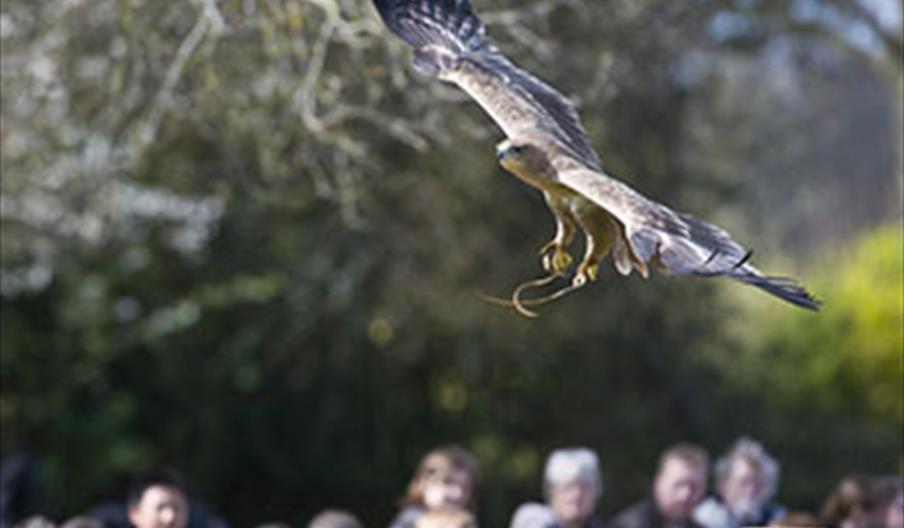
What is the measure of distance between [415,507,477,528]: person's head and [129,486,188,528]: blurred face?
2.78 feet

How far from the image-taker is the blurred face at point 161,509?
24.2 feet

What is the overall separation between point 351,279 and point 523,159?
7666 millimetres

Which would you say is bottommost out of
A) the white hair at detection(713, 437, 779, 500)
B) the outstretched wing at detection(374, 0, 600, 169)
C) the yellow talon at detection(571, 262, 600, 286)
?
the yellow talon at detection(571, 262, 600, 286)

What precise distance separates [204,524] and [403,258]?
4.72 metres

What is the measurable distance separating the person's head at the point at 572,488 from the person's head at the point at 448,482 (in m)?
0.30

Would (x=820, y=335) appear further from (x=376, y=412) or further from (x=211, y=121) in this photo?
(x=211, y=121)

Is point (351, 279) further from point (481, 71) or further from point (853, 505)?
point (481, 71)

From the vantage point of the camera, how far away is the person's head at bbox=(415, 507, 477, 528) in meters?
7.00

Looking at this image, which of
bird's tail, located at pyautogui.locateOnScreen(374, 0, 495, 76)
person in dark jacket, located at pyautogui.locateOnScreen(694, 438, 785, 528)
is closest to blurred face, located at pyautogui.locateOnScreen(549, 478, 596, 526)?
person in dark jacket, located at pyautogui.locateOnScreen(694, 438, 785, 528)

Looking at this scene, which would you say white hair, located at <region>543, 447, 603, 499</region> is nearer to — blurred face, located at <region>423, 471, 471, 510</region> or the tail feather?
blurred face, located at <region>423, 471, 471, 510</region>

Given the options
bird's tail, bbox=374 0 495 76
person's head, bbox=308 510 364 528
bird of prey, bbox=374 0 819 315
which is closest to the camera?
bird of prey, bbox=374 0 819 315

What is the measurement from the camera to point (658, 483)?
8086 mm

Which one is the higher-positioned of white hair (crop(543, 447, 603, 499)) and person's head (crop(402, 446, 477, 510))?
white hair (crop(543, 447, 603, 499))

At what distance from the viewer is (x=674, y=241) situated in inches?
183
